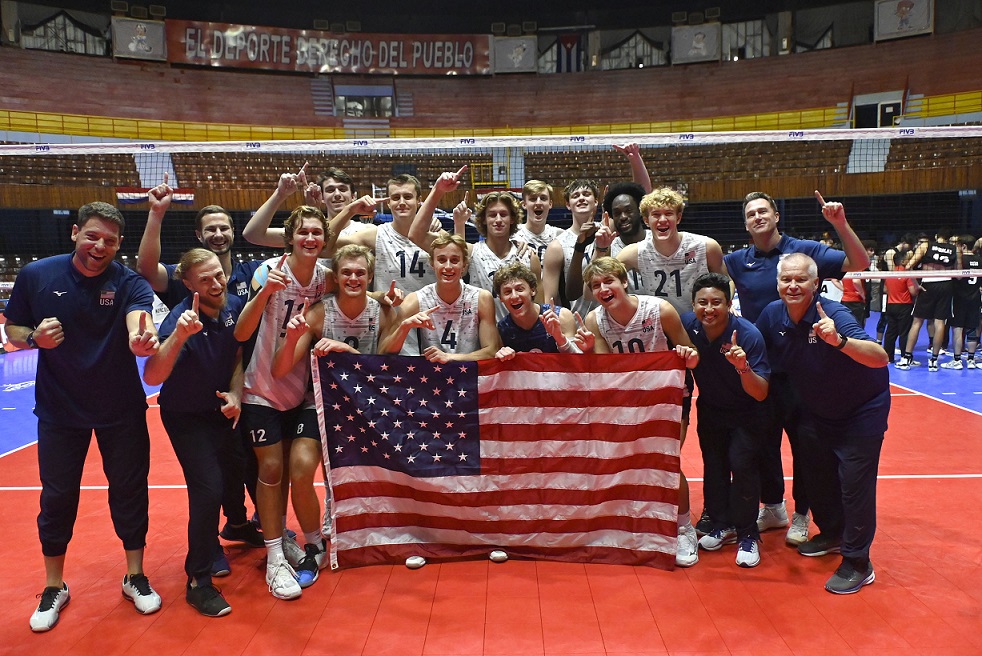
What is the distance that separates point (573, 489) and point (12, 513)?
14.9ft

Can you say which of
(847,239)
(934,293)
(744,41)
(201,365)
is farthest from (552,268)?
(744,41)

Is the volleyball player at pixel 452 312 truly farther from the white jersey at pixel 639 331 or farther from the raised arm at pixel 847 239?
the raised arm at pixel 847 239

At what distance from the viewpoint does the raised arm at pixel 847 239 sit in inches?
179

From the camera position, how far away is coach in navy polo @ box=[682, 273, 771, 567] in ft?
13.9

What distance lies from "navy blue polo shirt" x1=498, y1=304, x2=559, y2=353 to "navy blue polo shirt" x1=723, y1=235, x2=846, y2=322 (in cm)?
151

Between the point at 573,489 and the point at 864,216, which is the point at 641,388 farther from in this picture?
the point at 864,216

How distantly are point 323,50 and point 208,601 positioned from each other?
25.5 meters

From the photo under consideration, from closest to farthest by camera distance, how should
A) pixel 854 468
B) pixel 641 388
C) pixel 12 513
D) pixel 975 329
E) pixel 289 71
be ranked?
pixel 854 468 → pixel 641 388 → pixel 12 513 → pixel 975 329 → pixel 289 71

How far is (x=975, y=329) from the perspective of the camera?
11.3 meters

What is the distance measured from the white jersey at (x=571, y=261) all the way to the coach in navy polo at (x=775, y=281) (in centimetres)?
105

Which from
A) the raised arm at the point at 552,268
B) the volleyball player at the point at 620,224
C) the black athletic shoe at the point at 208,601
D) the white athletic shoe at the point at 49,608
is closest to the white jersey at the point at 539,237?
the raised arm at the point at 552,268

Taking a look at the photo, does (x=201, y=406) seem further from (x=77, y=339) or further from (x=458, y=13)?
(x=458, y=13)

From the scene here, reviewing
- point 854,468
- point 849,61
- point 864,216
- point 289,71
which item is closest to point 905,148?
point 864,216

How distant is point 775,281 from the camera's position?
15.8 ft
